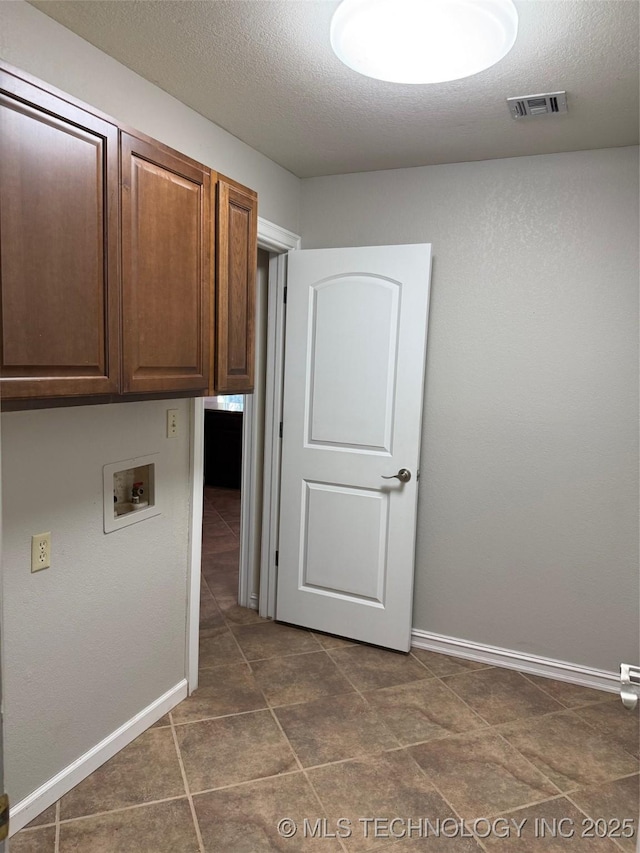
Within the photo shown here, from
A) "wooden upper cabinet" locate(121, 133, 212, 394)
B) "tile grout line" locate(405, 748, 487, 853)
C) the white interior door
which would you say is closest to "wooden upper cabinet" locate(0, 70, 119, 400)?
"wooden upper cabinet" locate(121, 133, 212, 394)

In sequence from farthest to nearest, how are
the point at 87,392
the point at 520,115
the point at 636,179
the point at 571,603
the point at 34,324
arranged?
1. the point at 571,603
2. the point at 636,179
3. the point at 520,115
4. the point at 87,392
5. the point at 34,324

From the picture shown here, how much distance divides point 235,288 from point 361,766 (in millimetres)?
1779

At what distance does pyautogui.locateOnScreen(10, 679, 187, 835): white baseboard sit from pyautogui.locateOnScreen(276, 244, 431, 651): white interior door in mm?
951

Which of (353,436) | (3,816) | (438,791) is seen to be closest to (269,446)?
(353,436)

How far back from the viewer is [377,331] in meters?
2.98

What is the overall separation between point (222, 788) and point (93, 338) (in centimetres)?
158

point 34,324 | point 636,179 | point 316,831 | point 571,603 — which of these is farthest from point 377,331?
point 316,831

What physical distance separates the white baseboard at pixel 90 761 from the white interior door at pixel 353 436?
37.4 inches

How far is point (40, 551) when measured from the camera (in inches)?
73.7

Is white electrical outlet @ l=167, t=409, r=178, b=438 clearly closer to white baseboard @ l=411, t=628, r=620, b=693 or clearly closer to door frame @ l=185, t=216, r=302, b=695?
door frame @ l=185, t=216, r=302, b=695

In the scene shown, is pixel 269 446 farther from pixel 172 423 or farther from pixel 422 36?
pixel 422 36

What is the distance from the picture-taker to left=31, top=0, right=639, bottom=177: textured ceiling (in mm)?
1722

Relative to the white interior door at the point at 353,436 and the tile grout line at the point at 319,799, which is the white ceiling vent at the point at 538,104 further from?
the tile grout line at the point at 319,799

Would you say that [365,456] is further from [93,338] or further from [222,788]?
[93,338]
